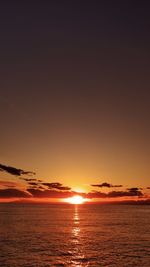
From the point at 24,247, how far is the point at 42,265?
54.8 ft

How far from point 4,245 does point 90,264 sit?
23.4m

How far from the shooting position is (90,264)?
51281 mm

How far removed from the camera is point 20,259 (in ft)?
179

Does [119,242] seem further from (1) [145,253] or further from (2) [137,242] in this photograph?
(1) [145,253]

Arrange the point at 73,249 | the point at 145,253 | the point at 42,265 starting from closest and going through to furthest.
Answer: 1. the point at 42,265
2. the point at 145,253
3. the point at 73,249

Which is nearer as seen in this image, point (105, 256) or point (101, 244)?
point (105, 256)

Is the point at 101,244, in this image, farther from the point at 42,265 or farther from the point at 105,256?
the point at 42,265

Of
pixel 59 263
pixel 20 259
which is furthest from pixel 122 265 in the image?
→ pixel 20 259

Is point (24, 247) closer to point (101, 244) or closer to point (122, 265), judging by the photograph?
point (101, 244)

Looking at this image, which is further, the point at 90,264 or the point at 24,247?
the point at 24,247

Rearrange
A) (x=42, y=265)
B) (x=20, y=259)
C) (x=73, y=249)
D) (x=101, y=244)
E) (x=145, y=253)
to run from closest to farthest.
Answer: (x=42, y=265)
(x=20, y=259)
(x=145, y=253)
(x=73, y=249)
(x=101, y=244)

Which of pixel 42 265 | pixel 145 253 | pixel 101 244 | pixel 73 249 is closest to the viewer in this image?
pixel 42 265

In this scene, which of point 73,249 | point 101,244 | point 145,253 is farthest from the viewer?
point 101,244

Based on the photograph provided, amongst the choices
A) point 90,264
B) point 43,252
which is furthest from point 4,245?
point 90,264
